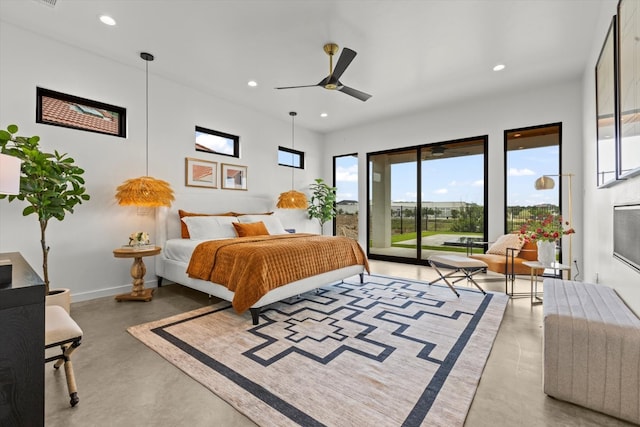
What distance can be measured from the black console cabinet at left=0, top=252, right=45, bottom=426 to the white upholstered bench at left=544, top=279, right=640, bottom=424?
2.48 metres

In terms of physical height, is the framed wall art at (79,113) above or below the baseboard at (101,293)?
above

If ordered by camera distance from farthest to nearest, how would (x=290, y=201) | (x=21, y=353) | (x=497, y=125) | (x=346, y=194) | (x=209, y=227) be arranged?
(x=346, y=194), (x=290, y=201), (x=497, y=125), (x=209, y=227), (x=21, y=353)

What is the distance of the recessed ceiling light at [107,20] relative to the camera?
2928 millimetres

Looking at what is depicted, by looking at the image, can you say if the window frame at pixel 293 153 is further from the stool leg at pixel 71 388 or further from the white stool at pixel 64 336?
the stool leg at pixel 71 388

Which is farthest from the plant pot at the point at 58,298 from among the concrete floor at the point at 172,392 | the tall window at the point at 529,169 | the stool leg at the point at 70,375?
the tall window at the point at 529,169

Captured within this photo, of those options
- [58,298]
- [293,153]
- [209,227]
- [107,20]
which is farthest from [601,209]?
[107,20]

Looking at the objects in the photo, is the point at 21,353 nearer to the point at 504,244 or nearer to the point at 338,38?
the point at 338,38

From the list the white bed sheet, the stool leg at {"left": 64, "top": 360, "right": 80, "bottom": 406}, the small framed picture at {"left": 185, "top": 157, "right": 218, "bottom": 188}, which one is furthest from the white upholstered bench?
the small framed picture at {"left": 185, "top": 157, "right": 218, "bottom": 188}

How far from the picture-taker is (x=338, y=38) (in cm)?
326

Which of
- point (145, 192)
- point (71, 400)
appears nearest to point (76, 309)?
point (145, 192)

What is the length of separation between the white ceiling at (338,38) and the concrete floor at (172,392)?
120 inches

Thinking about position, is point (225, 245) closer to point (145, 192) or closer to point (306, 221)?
point (145, 192)

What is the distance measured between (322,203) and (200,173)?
9.46ft

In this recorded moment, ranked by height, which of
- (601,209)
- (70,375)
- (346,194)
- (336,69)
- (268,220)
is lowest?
(70,375)
